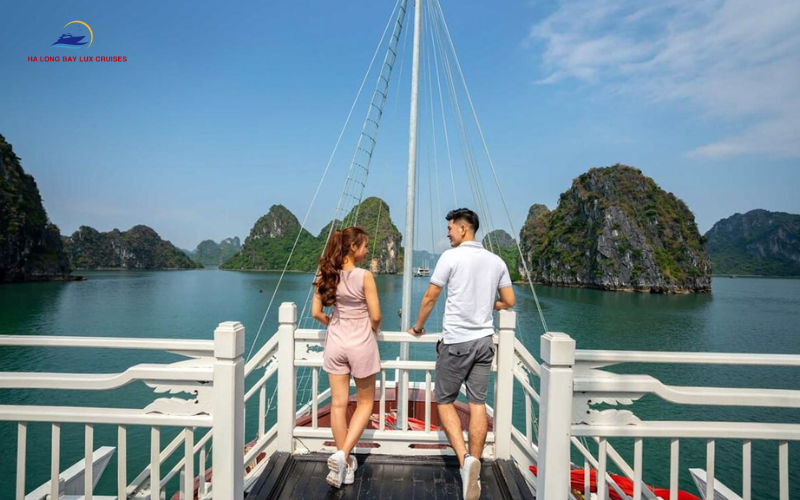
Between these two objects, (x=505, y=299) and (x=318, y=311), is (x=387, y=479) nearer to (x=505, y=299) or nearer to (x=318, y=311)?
(x=318, y=311)

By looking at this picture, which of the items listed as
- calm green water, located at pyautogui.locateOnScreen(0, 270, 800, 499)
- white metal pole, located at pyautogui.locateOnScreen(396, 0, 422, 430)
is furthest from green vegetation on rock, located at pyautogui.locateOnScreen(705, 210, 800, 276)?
white metal pole, located at pyautogui.locateOnScreen(396, 0, 422, 430)

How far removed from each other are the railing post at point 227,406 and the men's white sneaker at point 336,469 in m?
0.57

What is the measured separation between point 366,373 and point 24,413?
1.76m

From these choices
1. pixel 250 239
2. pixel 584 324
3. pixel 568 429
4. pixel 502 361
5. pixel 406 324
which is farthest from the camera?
pixel 250 239

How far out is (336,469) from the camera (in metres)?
2.44

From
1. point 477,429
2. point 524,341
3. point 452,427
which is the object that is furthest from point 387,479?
point 524,341

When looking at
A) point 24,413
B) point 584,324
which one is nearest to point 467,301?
point 24,413

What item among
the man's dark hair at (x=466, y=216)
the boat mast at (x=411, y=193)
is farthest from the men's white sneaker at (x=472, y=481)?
the boat mast at (x=411, y=193)

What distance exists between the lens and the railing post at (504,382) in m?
2.81

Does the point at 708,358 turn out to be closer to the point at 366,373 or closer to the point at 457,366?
the point at 457,366

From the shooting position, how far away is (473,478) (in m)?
2.33

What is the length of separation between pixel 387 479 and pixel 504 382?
1036 mm

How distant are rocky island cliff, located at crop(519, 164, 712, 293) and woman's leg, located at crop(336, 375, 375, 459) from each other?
220 ft

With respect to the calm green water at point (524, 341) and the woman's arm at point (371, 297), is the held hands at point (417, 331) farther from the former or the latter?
the calm green water at point (524, 341)
